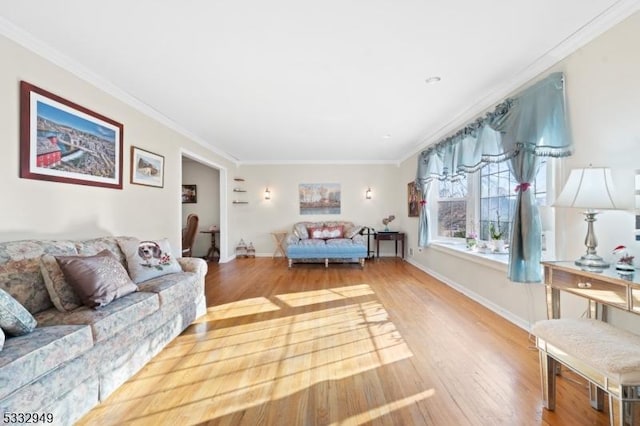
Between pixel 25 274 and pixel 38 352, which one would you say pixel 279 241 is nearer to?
pixel 25 274

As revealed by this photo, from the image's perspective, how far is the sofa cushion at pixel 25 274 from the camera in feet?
5.66

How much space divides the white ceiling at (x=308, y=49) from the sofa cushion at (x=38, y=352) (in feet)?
6.40

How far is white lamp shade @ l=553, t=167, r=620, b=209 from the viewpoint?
1.68 m

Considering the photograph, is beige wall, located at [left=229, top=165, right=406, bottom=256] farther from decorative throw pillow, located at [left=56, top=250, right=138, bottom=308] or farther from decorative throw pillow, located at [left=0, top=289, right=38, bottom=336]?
decorative throw pillow, located at [left=0, top=289, right=38, bottom=336]

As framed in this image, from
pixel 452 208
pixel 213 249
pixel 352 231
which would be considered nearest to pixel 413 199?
pixel 452 208

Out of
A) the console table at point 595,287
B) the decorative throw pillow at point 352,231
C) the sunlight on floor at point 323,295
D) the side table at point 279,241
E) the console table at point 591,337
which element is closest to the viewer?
the console table at point 591,337

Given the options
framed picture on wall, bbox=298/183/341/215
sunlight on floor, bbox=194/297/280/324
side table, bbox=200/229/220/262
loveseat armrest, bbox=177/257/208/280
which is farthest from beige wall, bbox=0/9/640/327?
framed picture on wall, bbox=298/183/341/215

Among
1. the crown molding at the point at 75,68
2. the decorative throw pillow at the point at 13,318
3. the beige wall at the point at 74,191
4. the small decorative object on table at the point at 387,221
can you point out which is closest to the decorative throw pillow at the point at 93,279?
the decorative throw pillow at the point at 13,318

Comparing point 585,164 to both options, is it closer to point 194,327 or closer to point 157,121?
point 194,327

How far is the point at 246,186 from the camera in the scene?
6.92 meters

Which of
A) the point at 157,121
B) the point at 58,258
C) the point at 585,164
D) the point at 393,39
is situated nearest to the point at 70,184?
the point at 58,258

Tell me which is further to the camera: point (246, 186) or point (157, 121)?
point (246, 186)

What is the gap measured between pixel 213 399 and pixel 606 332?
2186 millimetres

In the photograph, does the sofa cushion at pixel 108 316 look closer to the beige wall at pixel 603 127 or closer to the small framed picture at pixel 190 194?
the beige wall at pixel 603 127
